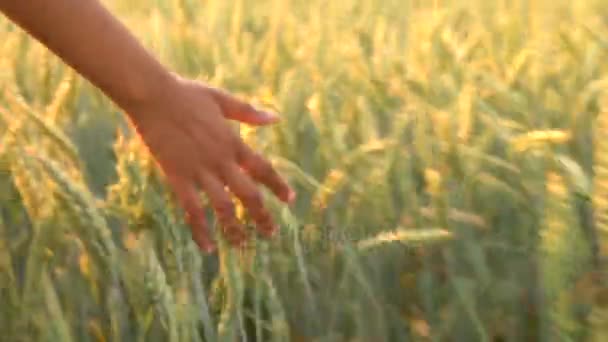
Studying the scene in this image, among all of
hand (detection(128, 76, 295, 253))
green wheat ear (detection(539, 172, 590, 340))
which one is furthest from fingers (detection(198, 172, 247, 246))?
green wheat ear (detection(539, 172, 590, 340))

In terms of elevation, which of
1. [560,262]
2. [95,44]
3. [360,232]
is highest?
[95,44]

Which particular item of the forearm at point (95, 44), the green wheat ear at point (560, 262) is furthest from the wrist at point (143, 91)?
the green wheat ear at point (560, 262)

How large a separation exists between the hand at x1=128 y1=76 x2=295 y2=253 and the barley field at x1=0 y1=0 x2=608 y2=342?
14mm

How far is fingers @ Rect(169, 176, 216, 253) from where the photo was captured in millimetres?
671

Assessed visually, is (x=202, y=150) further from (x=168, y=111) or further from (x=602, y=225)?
(x=602, y=225)

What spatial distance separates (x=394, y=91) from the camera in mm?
877

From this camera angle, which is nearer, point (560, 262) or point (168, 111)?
point (560, 262)

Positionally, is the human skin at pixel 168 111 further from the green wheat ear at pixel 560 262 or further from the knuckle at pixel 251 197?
the green wheat ear at pixel 560 262

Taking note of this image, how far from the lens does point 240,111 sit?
2.44 ft

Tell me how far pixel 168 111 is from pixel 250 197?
0.09 m

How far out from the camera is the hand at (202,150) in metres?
0.69

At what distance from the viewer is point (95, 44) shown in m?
0.71

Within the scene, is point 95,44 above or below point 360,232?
above

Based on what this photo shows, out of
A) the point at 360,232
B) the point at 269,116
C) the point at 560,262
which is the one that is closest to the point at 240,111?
the point at 269,116
